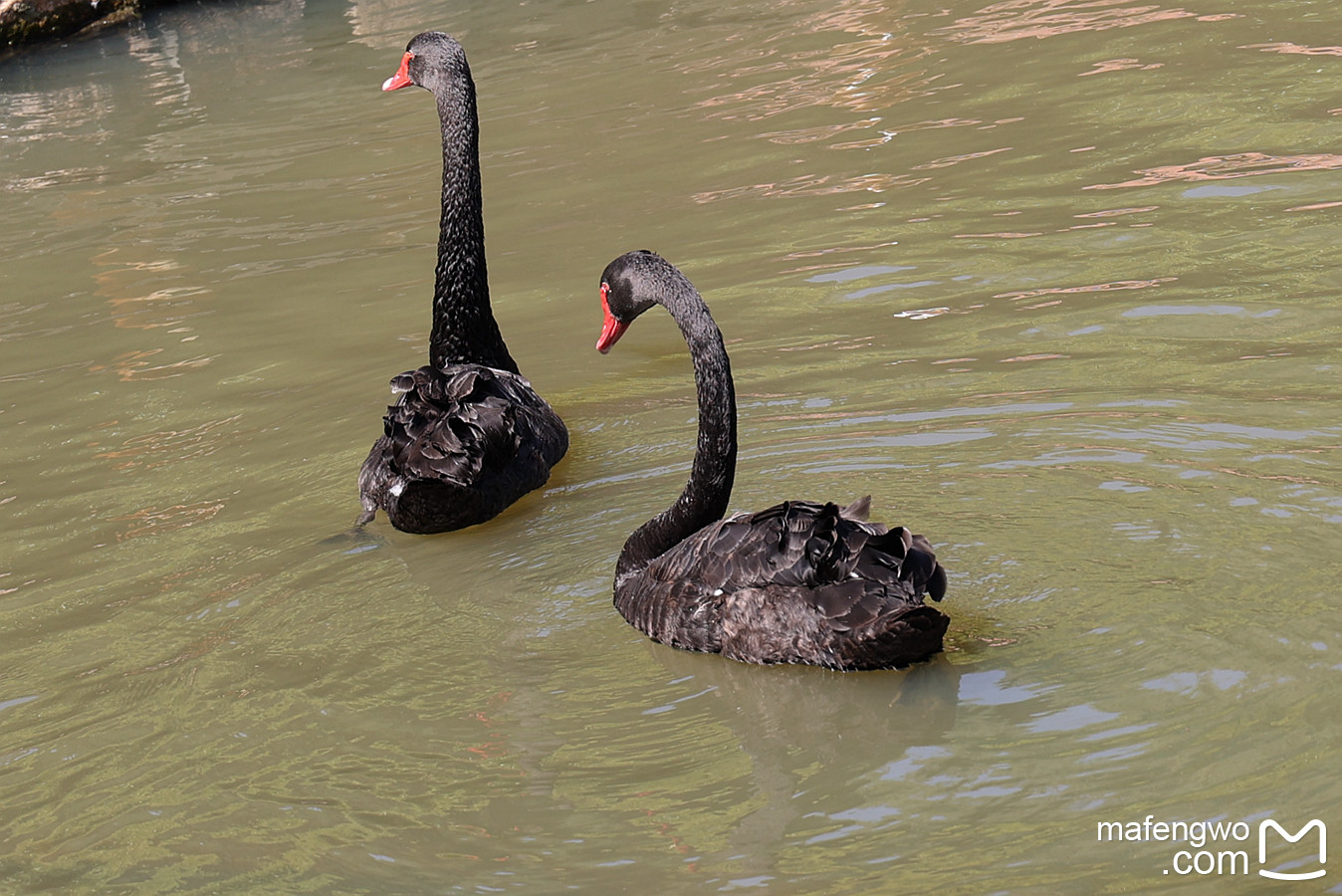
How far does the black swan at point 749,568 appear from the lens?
Result: 398 cm

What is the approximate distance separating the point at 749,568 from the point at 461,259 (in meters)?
2.96

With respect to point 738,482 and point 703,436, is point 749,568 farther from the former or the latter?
point 738,482

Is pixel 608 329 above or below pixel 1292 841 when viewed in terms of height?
above

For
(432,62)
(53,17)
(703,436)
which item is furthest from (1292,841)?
(53,17)

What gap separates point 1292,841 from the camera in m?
3.16

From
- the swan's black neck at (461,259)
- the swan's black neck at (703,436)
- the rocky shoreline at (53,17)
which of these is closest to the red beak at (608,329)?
the swan's black neck at (703,436)

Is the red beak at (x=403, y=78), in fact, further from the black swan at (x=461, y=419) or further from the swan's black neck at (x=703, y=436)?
the swan's black neck at (x=703, y=436)

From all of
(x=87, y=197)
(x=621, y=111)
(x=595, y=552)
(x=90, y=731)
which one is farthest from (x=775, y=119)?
(x=90, y=731)

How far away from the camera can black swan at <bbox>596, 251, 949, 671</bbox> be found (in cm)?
398

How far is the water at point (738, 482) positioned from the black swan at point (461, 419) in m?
0.17

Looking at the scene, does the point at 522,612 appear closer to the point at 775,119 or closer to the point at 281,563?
the point at 281,563

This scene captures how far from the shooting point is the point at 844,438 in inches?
224

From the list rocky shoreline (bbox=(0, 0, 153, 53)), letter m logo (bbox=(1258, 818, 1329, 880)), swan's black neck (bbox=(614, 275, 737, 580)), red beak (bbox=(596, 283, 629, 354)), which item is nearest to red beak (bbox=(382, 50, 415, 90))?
red beak (bbox=(596, 283, 629, 354))

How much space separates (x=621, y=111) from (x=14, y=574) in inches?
283
